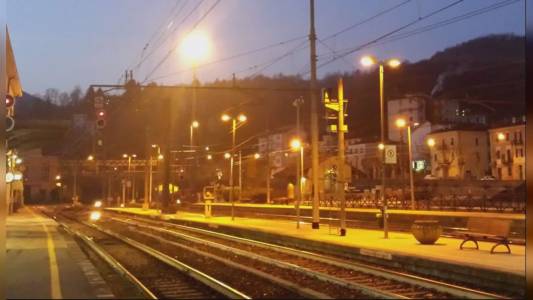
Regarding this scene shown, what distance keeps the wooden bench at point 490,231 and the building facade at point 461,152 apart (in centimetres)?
5975

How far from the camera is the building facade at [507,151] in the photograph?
6975cm

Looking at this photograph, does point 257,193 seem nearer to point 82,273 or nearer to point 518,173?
point 518,173

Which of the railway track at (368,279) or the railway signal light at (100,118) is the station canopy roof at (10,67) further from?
the railway track at (368,279)

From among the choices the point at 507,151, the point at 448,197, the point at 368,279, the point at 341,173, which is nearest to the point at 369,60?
the point at 341,173

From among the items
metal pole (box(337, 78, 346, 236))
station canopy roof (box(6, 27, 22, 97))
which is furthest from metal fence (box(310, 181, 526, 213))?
station canopy roof (box(6, 27, 22, 97))

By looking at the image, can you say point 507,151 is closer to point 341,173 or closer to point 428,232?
point 341,173

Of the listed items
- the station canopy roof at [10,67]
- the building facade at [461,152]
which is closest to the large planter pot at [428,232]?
the station canopy roof at [10,67]

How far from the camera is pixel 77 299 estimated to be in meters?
10.3

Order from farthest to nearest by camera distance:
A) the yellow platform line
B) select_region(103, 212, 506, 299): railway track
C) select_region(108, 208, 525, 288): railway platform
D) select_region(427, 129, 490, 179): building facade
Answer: select_region(427, 129, 490, 179): building facade < select_region(108, 208, 525, 288): railway platform < select_region(103, 212, 506, 299): railway track < the yellow platform line

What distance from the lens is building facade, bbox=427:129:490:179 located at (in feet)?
255

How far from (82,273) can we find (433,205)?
41798 millimetres

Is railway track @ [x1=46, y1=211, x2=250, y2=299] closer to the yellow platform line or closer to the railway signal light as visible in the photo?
the yellow platform line

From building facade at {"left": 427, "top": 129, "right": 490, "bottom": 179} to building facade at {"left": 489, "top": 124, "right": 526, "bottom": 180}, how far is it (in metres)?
2.50

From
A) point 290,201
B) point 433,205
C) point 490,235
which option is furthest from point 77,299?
point 290,201
